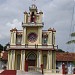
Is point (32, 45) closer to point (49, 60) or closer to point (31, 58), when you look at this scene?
point (31, 58)

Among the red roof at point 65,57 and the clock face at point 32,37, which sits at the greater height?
the clock face at point 32,37

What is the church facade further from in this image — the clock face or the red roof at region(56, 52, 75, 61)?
the red roof at region(56, 52, 75, 61)

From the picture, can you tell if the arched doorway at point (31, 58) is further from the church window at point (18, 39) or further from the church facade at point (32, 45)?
the church window at point (18, 39)

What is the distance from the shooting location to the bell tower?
2221 inches

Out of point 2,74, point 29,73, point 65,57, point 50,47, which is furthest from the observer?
point 65,57

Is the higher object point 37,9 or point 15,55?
point 37,9

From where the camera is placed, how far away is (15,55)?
56.3 meters

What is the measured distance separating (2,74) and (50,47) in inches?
1030

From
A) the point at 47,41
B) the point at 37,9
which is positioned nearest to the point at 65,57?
the point at 47,41

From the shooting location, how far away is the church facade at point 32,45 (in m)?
55.2

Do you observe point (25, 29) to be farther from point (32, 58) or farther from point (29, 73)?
point (29, 73)

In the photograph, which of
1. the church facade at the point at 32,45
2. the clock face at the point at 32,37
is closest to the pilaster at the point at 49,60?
the church facade at the point at 32,45

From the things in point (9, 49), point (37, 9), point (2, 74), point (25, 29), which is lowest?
point (2, 74)

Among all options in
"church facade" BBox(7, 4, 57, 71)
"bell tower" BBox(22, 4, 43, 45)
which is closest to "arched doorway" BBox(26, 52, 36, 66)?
"church facade" BBox(7, 4, 57, 71)
